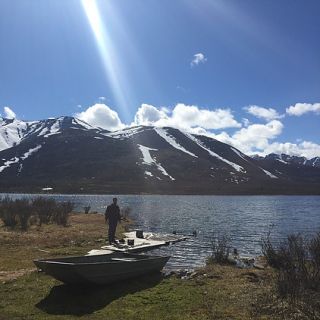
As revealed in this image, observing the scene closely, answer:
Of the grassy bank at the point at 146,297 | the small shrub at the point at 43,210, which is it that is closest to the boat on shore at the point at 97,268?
the grassy bank at the point at 146,297

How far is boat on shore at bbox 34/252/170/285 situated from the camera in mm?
16016

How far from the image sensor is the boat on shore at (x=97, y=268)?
16.0m

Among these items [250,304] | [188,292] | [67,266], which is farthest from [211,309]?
[67,266]

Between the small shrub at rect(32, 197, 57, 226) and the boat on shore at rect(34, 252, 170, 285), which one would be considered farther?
the small shrub at rect(32, 197, 57, 226)

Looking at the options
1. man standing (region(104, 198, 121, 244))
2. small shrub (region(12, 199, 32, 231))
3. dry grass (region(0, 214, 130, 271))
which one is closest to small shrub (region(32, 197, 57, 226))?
small shrub (region(12, 199, 32, 231))

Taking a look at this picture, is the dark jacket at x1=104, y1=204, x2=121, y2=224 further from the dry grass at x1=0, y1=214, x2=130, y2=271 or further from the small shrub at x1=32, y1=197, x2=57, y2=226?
the small shrub at x1=32, y1=197, x2=57, y2=226

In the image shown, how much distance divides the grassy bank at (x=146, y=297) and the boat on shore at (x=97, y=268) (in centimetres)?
39

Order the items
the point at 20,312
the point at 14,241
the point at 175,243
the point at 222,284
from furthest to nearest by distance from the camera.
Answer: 1. the point at 175,243
2. the point at 14,241
3. the point at 222,284
4. the point at 20,312

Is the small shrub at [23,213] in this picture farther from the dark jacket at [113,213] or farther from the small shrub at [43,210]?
the dark jacket at [113,213]

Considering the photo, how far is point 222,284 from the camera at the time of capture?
1859cm

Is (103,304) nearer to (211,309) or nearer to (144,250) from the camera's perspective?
(211,309)

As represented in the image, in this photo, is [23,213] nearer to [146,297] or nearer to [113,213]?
[113,213]

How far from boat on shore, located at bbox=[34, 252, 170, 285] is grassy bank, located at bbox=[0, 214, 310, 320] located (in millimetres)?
385

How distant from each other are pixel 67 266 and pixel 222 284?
21.6ft
